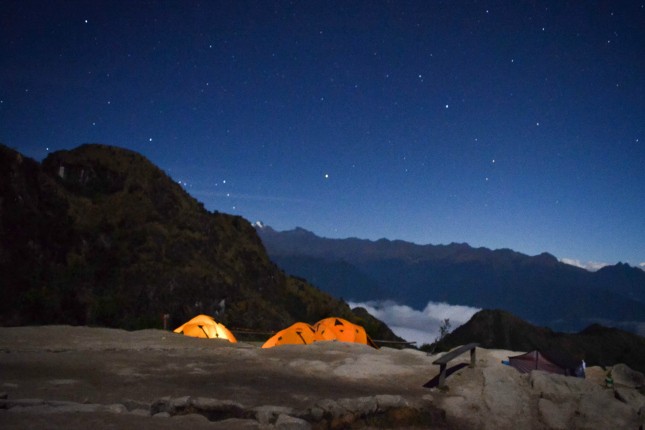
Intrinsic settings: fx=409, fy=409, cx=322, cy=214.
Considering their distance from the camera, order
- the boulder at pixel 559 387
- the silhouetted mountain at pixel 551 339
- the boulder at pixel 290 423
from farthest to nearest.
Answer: the silhouetted mountain at pixel 551 339 → the boulder at pixel 559 387 → the boulder at pixel 290 423

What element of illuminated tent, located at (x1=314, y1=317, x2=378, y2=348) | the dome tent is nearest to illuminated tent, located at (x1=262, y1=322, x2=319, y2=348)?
the dome tent

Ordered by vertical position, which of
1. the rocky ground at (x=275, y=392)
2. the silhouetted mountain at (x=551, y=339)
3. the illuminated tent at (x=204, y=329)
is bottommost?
the silhouetted mountain at (x=551, y=339)

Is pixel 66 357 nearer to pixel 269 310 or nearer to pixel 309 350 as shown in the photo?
pixel 309 350

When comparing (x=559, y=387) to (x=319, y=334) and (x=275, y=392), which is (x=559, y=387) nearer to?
(x=275, y=392)

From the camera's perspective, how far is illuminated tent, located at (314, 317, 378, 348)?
2266 centimetres

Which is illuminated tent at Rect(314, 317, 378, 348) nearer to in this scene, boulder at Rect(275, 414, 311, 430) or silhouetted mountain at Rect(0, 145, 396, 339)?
silhouetted mountain at Rect(0, 145, 396, 339)

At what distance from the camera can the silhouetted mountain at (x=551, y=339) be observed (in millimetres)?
68562

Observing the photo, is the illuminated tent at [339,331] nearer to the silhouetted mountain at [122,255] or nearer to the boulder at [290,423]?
the silhouetted mountain at [122,255]

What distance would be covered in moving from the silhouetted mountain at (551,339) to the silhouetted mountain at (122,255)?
2869 cm

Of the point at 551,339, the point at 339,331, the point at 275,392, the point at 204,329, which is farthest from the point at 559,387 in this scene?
the point at 551,339

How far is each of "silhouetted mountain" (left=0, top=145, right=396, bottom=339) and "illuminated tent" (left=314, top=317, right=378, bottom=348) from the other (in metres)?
13.8

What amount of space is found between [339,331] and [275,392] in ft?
44.6

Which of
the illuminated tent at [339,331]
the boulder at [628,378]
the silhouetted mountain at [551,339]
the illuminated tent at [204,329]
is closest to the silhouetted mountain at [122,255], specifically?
the illuminated tent at [204,329]

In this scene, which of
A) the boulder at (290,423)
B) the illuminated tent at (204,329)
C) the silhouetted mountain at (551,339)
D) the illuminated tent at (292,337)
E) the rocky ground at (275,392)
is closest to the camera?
the boulder at (290,423)
